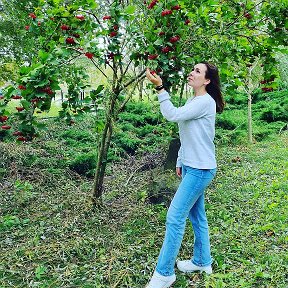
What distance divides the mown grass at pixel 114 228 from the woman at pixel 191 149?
44 centimetres

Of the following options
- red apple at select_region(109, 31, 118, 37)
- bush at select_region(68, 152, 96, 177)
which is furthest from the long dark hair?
bush at select_region(68, 152, 96, 177)

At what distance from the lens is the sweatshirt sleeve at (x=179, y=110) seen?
2.97 meters

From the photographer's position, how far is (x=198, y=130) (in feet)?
10.2

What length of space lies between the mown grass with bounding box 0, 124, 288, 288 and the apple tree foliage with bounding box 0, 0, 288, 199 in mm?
727

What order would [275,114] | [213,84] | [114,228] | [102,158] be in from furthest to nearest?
[275,114] → [102,158] → [114,228] → [213,84]

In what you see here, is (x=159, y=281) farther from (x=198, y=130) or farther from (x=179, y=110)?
(x=179, y=110)

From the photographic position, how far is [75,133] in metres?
7.76

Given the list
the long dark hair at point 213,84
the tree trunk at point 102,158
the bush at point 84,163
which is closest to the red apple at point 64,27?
the tree trunk at point 102,158

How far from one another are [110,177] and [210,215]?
6.33 ft

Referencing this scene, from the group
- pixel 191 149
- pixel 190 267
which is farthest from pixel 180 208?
pixel 190 267

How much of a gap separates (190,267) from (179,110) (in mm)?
1461

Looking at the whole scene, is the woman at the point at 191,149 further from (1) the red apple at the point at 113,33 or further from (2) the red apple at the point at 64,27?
(2) the red apple at the point at 64,27

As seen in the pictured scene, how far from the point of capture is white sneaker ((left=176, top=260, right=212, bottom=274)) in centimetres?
354

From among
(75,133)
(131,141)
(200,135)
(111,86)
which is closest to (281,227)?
(200,135)
